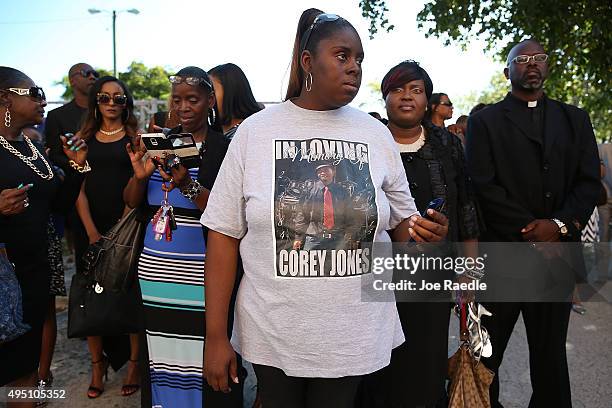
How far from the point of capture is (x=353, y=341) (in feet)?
5.35

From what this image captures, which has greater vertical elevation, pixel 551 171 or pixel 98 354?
pixel 551 171

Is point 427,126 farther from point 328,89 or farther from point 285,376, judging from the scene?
point 285,376

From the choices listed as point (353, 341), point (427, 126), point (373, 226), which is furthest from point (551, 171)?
point (353, 341)

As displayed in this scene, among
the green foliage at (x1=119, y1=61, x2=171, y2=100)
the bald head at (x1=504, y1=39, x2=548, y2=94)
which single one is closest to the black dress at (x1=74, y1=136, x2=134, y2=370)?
the bald head at (x1=504, y1=39, x2=548, y2=94)

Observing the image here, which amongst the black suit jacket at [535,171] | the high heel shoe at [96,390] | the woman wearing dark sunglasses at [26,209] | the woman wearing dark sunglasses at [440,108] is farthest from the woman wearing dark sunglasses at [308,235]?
the woman wearing dark sunglasses at [440,108]

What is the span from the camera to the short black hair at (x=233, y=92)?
3221 millimetres

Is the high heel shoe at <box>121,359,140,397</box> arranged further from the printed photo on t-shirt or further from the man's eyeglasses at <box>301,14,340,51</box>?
the man's eyeglasses at <box>301,14,340,51</box>

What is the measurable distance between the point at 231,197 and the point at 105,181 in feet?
7.35

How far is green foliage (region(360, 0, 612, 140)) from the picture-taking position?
767 cm

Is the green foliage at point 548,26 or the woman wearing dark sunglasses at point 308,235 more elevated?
the green foliage at point 548,26

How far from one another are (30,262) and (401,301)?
205 cm

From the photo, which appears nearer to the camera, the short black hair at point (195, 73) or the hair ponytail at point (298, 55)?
the hair ponytail at point (298, 55)

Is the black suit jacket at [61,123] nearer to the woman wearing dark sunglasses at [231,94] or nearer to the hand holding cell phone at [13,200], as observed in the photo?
the woman wearing dark sunglasses at [231,94]

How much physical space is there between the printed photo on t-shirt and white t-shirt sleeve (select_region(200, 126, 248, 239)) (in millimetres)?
134
